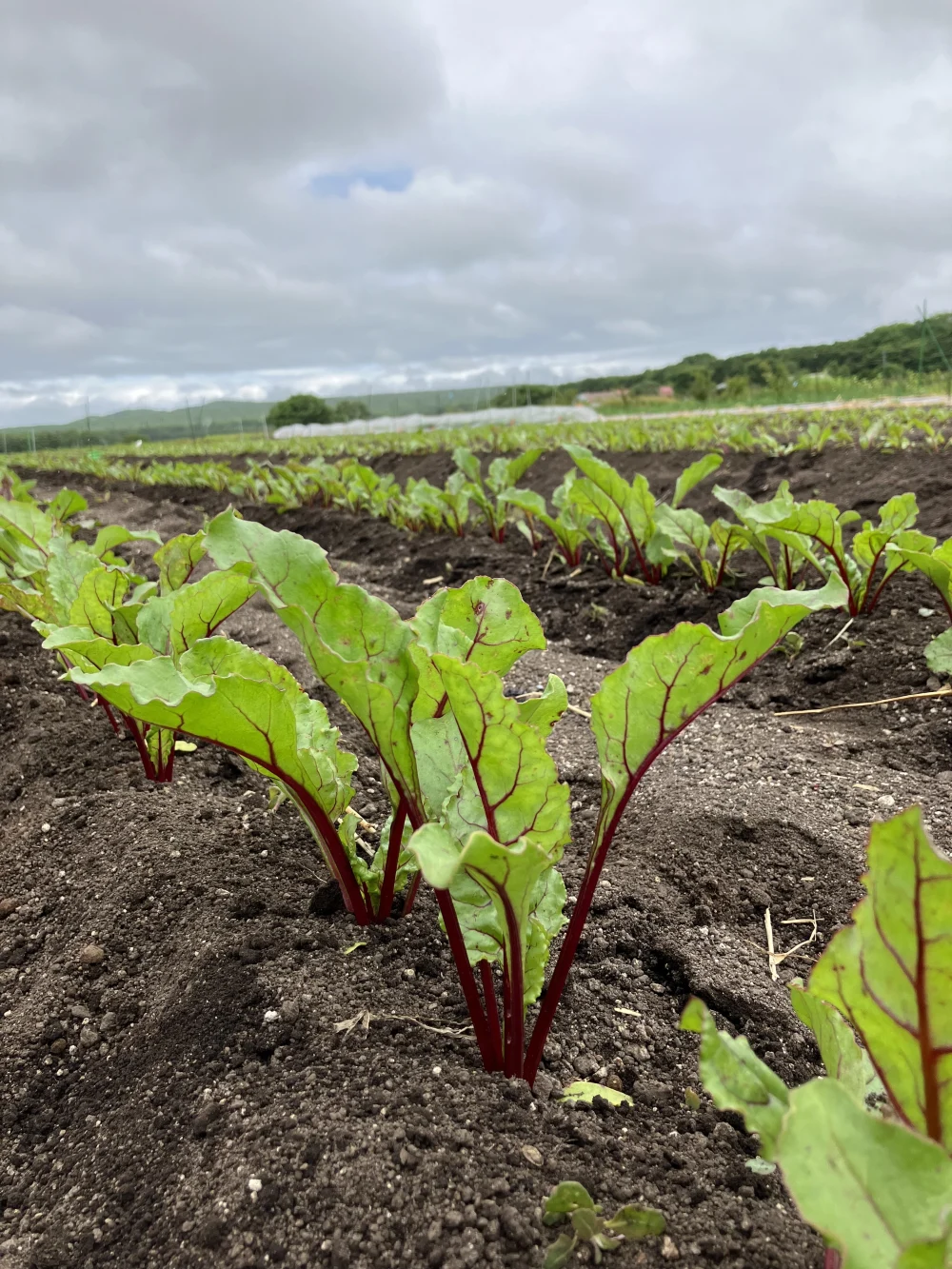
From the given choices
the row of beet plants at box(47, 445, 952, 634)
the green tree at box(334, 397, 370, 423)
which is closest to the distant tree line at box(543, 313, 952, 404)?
the green tree at box(334, 397, 370, 423)

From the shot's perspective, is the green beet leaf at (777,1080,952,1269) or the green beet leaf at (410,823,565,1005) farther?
the green beet leaf at (410,823,565,1005)

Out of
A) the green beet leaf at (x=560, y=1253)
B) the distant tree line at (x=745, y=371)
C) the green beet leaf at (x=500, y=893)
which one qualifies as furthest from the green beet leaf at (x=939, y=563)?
the distant tree line at (x=745, y=371)

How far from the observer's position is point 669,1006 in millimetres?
1392

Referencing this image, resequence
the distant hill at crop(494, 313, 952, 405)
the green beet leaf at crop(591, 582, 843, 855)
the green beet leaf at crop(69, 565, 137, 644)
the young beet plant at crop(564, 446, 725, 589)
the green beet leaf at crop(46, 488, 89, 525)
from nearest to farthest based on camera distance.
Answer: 1. the green beet leaf at crop(591, 582, 843, 855)
2. the green beet leaf at crop(69, 565, 137, 644)
3. the young beet plant at crop(564, 446, 725, 589)
4. the green beet leaf at crop(46, 488, 89, 525)
5. the distant hill at crop(494, 313, 952, 405)

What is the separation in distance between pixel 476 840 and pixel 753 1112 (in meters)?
0.35

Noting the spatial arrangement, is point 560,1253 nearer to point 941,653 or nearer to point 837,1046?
point 837,1046

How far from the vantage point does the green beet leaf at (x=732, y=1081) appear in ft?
2.26

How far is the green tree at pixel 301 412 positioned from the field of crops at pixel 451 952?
39934mm

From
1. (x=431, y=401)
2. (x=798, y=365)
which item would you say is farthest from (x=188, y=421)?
(x=798, y=365)

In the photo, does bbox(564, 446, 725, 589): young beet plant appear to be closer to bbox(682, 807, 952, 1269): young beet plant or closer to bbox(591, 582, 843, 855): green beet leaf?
bbox(591, 582, 843, 855): green beet leaf

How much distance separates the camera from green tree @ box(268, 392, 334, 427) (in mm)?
40656

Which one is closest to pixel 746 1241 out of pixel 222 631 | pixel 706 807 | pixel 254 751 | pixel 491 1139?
pixel 491 1139

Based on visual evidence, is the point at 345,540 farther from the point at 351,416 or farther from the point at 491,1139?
the point at 351,416

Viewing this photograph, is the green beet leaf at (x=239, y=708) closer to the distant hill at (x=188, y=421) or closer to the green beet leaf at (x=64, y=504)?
the green beet leaf at (x=64, y=504)
